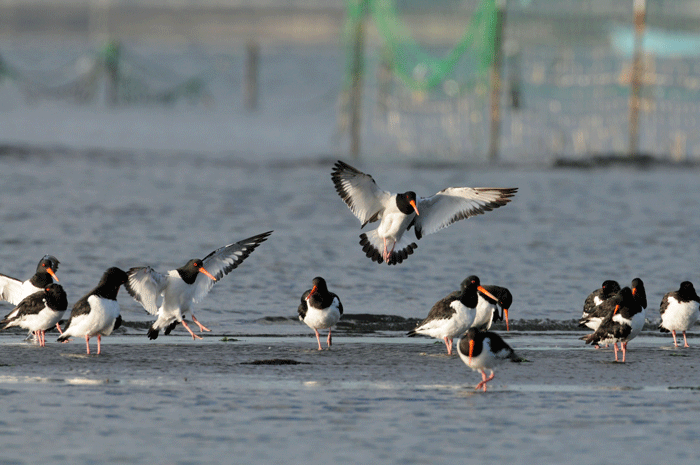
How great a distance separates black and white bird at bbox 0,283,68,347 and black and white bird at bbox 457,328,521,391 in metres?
4.03

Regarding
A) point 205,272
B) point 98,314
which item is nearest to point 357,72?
point 205,272

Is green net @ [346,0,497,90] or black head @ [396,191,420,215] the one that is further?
green net @ [346,0,497,90]

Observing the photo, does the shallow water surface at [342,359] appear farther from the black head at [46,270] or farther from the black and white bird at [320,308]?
the black head at [46,270]

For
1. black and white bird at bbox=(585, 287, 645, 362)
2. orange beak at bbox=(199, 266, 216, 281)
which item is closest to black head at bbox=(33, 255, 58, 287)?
orange beak at bbox=(199, 266, 216, 281)

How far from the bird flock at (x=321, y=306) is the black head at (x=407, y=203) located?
0.03 meters

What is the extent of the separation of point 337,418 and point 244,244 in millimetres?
4472

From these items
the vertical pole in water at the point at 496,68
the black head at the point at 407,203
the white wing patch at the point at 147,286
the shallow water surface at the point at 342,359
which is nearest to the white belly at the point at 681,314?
the shallow water surface at the point at 342,359

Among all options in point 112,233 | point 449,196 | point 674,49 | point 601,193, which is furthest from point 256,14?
point 449,196

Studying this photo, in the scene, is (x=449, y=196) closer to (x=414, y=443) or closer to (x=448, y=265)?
(x=448, y=265)

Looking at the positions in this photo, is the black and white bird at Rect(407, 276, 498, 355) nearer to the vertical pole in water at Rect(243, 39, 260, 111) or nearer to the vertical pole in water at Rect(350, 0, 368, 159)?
the vertical pole in water at Rect(350, 0, 368, 159)

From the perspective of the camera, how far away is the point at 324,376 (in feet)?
34.8

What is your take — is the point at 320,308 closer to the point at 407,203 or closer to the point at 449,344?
the point at 449,344

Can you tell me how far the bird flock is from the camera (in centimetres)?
1138

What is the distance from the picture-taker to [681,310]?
39.9ft
